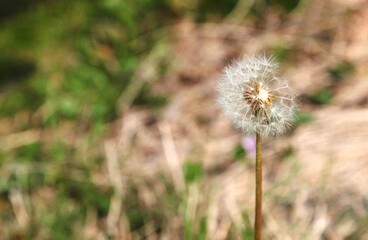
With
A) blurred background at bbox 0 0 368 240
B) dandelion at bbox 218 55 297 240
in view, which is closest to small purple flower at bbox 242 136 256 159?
blurred background at bbox 0 0 368 240

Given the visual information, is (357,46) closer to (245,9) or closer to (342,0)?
(342,0)

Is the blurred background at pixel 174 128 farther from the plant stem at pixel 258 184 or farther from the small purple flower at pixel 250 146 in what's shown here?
the plant stem at pixel 258 184

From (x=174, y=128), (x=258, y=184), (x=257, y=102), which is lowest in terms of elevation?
(x=258, y=184)

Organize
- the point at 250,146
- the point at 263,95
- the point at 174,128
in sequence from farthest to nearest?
the point at 174,128, the point at 250,146, the point at 263,95

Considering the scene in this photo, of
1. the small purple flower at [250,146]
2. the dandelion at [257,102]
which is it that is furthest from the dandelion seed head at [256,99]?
the small purple flower at [250,146]

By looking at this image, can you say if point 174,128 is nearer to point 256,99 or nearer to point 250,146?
point 250,146

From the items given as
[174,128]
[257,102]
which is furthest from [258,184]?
[174,128]

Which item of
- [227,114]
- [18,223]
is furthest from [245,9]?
[227,114]
